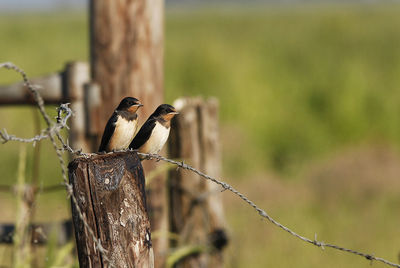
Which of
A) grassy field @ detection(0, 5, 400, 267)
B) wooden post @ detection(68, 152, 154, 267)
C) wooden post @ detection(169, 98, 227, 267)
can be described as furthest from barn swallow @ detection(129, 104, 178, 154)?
grassy field @ detection(0, 5, 400, 267)

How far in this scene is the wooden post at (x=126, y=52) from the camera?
4.21 m

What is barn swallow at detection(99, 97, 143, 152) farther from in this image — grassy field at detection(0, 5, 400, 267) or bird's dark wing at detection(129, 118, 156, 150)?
grassy field at detection(0, 5, 400, 267)

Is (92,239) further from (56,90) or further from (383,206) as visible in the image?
(383,206)

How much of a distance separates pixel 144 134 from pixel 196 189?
141 centimetres

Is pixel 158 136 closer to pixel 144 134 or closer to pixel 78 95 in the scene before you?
pixel 144 134

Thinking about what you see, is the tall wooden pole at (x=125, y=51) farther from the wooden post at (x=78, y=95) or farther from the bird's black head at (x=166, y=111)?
the bird's black head at (x=166, y=111)

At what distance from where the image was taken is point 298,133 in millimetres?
13805

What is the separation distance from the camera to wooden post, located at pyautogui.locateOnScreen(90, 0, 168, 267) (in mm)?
4215

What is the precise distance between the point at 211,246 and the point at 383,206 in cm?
505

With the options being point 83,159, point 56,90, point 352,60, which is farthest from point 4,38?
point 83,159

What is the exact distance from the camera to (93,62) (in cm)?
430

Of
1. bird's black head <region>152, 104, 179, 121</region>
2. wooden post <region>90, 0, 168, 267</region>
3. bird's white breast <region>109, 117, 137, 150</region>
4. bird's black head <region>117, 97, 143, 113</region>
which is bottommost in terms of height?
bird's white breast <region>109, 117, 137, 150</region>

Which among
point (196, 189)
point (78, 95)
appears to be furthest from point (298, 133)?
point (78, 95)

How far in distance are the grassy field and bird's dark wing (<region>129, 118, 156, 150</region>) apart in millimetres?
1620
